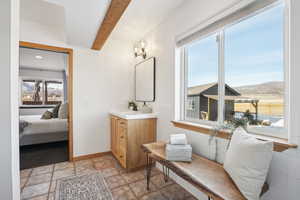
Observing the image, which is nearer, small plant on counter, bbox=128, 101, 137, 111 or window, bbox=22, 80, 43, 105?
small plant on counter, bbox=128, 101, 137, 111

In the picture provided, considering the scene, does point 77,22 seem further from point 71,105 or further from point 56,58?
point 56,58

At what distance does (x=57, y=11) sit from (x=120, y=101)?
1.87 m

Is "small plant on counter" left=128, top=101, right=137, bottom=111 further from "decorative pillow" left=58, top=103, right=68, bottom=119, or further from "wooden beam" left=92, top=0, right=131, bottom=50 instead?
"decorative pillow" left=58, top=103, right=68, bottom=119

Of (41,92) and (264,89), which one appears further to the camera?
(41,92)

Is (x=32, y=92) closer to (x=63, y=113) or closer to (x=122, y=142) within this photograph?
(x=63, y=113)

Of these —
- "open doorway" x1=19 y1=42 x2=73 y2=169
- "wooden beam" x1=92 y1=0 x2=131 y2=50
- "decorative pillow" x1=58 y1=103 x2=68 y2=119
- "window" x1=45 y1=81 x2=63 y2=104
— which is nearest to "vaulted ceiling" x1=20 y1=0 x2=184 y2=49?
"wooden beam" x1=92 y1=0 x2=131 y2=50

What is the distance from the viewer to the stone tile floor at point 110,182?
1741mm

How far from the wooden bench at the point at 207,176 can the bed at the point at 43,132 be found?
3018 millimetres

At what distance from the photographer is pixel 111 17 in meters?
1.65

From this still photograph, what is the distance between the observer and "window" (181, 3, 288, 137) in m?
1.15

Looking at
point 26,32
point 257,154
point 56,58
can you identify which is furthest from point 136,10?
point 56,58

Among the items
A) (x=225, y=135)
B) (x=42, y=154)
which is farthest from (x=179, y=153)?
(x=42, y=154)

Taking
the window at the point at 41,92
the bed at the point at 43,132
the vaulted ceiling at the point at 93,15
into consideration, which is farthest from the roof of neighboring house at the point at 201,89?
the window at the point at 41,92

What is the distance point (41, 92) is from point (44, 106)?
0.55m
